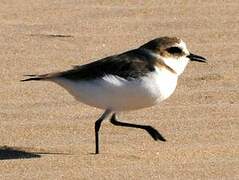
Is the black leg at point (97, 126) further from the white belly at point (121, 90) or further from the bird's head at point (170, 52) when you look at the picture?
the bird's head at point (170, 52)

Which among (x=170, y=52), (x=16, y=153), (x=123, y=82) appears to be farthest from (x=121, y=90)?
(x=16, y=153)

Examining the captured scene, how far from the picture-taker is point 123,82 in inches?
272

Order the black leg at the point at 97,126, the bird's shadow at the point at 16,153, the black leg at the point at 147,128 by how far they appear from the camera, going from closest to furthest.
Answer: the bird's shadow at the point at 16,153 → the black leg at the point at 97,126 → the black leg at the point at 147,128

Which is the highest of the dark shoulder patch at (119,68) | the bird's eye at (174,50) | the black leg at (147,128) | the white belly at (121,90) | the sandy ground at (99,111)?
the bird's eye at (174,50)

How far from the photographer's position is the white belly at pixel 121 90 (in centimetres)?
689

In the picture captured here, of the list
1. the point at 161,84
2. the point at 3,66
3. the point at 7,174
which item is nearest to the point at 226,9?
the point at 3,66

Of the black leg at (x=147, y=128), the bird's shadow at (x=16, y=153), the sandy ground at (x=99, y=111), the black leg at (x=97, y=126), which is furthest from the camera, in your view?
the black leg at (x=147, y=128)

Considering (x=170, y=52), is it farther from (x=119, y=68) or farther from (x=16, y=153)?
(x=16, y=153)

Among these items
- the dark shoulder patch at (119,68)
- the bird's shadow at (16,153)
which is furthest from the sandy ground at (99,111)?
the dark shoulder patch at (119,68)

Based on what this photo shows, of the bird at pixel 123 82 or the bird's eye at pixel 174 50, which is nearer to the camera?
the bird at pixel 123 82

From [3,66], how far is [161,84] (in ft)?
7.62

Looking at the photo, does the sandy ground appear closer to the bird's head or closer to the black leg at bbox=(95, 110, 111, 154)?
the black leg at bbox=(95, 110, 111, 154)

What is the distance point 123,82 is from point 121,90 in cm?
5

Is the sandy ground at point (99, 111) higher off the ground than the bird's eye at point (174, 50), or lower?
lower
